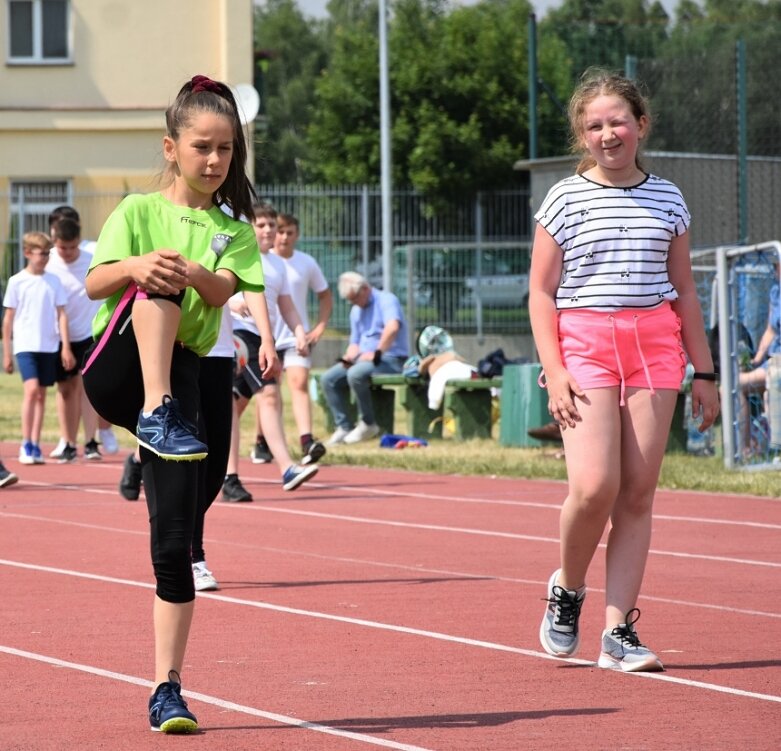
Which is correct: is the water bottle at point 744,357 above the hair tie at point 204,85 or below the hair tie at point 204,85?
below

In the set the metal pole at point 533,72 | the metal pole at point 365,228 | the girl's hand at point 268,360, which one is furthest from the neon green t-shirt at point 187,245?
the metal pole at point 365,228

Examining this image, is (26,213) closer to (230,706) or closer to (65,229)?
(65,229)

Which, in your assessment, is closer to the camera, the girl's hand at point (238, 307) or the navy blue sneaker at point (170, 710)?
the navy blue sneaker at point (170, 710)

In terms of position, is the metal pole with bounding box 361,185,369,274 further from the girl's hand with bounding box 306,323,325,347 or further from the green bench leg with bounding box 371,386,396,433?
the girl's hand with bounding box 306,323,325,347

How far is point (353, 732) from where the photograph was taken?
5125 millimetres

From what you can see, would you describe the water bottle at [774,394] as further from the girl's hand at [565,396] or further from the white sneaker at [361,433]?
the girl's hand at [565,396]

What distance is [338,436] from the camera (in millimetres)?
17094

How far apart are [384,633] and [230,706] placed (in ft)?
4.90

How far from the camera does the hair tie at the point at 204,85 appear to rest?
17.6 feet

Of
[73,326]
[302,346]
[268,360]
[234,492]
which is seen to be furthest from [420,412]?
[268,360]

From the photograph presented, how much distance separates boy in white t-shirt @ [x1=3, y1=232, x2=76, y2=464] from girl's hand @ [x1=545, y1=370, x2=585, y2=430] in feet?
30.8

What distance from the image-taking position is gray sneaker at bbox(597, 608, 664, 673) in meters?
Answer: 6.00

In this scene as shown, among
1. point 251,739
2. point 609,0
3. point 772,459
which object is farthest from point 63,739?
point 609,0

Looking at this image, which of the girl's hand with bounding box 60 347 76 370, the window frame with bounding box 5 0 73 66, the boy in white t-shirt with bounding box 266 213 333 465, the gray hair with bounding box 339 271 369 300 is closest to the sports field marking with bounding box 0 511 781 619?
the boy in white t-shirt with bounding box 266 213 333 465
